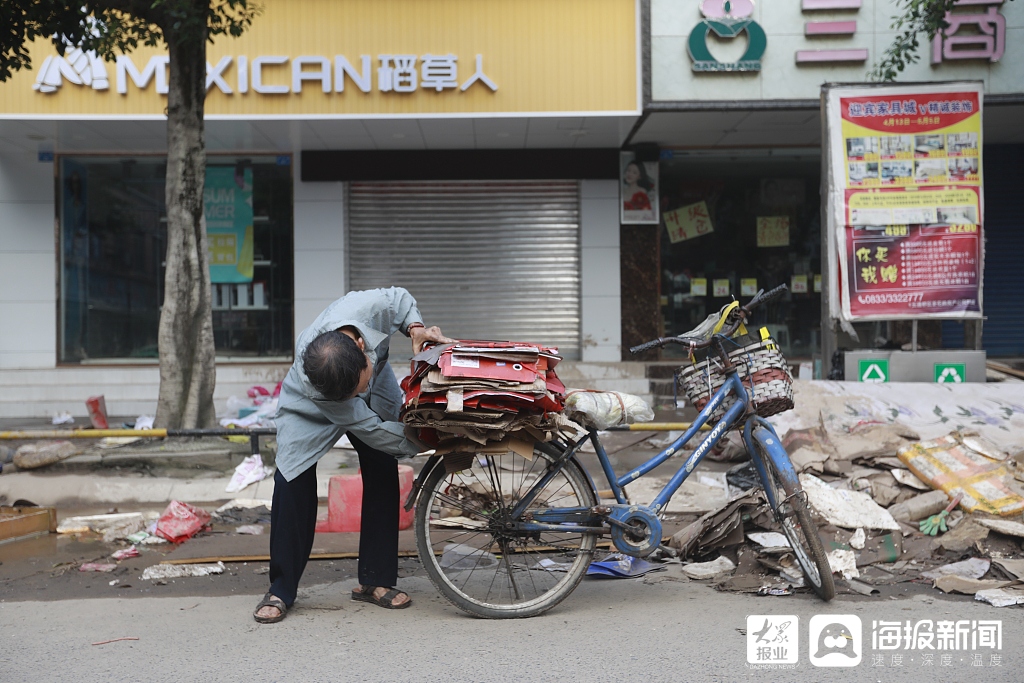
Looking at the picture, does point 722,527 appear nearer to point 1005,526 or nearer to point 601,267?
point 1005,526

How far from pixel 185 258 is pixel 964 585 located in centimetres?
629

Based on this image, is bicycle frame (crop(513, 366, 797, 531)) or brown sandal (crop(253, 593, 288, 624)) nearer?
brown sandal (crop(253, 593, 288, 624))

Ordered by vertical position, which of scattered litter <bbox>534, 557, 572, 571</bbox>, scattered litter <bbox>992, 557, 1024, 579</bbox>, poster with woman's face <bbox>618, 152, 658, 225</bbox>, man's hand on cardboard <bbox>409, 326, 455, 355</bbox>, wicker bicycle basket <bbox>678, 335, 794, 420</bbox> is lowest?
scattered litter <bbox>534, 557, 572, 571</bbox>

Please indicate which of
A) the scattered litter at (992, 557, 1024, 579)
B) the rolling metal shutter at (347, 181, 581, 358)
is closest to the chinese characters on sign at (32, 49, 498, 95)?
the rolling metal shutter at (347, 181, 581, 358)

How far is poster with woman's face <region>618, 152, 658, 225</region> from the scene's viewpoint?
435 inches

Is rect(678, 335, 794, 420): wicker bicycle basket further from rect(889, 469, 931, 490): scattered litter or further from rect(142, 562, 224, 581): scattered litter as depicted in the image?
rect(142, 562, 224, 581): scattered litter

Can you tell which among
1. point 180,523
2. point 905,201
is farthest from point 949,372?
point 180,523

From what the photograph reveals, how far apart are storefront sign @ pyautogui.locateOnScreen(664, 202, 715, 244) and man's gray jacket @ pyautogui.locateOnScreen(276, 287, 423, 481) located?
8.28 m

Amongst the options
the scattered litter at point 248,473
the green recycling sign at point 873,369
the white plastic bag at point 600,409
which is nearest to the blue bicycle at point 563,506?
the white plastic bag at point 600,409

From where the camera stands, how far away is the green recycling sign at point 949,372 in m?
7.61

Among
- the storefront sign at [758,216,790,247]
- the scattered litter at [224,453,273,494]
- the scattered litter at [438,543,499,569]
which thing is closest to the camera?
the scattered litter at [438,543,499,569]

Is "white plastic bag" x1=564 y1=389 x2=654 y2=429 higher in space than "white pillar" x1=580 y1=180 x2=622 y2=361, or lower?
lower

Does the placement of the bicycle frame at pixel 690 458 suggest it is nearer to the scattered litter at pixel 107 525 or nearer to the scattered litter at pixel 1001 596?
the scattered litter at pixel 1001 596

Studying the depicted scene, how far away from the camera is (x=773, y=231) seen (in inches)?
459
